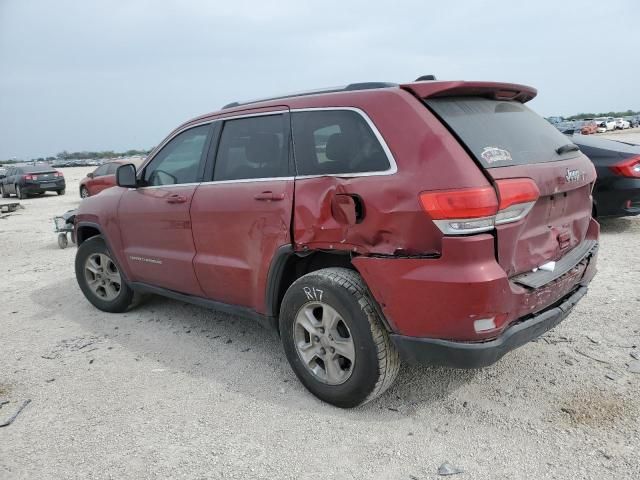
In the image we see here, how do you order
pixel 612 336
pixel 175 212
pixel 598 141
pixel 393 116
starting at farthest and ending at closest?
1. pixel 598 141
2. pixel 175 212
3. pixel 612 336
4. pixel 393 116

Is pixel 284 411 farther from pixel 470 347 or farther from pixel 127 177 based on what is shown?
pixel 127 177

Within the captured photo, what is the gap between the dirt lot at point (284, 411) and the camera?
8.25ft

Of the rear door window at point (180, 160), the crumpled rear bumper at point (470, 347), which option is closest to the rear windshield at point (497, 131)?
the crumpled rear bumper at point (470, 347)

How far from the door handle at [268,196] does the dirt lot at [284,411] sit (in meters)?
1.22

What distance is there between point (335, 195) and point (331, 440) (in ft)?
4.36

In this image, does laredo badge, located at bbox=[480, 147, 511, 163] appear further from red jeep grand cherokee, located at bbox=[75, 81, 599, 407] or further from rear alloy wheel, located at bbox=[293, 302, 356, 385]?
rear alloy wheel, located at bbox=[293, 302, 356, 385]

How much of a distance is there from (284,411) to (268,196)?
132cm

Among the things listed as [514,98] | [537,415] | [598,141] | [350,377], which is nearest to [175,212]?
[350,377]

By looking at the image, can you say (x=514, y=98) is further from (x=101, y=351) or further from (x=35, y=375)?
(x=35, y=375)

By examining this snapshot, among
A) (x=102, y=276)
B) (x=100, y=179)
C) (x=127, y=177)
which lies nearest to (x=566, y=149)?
(x=127, y=177)

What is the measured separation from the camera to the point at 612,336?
3.71 metres

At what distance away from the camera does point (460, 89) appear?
2756mm

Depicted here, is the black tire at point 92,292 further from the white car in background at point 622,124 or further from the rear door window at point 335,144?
the white car in background at point 622,124

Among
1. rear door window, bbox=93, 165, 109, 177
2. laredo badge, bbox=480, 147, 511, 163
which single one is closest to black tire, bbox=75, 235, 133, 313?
laredo badge, bbox=480, 147, 511, 163
